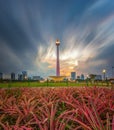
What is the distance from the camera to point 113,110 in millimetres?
2461

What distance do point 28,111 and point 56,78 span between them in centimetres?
6560

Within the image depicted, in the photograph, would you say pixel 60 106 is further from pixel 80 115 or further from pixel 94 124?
pixel 94 124

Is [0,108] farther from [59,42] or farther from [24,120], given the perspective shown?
[59,42]

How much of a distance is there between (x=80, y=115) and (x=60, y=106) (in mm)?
1147

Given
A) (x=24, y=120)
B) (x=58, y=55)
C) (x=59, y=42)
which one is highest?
(x=59, y=42)

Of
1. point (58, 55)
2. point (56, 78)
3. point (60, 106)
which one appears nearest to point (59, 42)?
point (58, 55)

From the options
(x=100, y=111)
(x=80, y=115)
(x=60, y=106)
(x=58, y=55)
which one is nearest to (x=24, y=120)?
(x=80, y=115)

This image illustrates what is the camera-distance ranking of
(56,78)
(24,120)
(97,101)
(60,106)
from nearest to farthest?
(24,120), (97,101), (60,106), (56,78)

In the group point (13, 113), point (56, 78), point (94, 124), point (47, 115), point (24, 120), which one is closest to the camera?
point (94, 124)

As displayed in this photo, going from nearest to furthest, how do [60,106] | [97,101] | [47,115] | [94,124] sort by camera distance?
[94,124], [47,115], [97,101], [60,106]

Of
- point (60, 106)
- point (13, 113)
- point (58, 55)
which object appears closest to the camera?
point (13, 113)

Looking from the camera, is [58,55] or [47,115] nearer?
[47,115]

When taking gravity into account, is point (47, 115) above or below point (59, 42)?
below

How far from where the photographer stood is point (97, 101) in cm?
287
